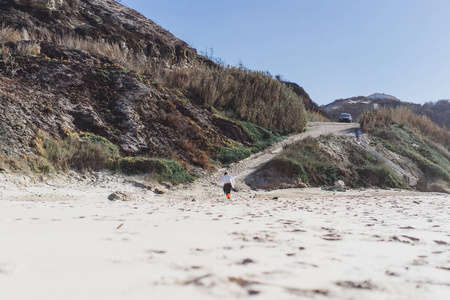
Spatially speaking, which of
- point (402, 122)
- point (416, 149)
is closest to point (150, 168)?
point (416, 149)

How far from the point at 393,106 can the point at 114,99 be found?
200 feet

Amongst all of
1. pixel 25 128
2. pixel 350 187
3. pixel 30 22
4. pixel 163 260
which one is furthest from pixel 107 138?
pixel 30 22

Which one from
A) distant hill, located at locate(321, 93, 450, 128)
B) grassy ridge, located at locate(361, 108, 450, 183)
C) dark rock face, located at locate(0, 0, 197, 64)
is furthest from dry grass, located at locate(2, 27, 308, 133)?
distant hill, located at locate(321, 93, 450, 128)

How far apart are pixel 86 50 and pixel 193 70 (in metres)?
6.46

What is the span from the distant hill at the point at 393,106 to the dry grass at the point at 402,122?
30877mm

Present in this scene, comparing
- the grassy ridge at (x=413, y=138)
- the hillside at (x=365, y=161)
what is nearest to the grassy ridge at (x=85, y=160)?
the hillside at (x=365, y=161)

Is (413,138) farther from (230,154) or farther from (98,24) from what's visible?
(98,24)

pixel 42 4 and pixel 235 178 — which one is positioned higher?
pixel 42 4

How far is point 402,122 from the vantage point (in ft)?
77.2

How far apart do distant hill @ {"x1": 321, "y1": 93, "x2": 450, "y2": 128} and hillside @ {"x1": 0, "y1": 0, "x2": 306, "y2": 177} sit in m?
43.8

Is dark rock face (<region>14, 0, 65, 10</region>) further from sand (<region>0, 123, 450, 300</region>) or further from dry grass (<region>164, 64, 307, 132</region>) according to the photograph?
sand (<region>0, 123, 450, 300</region>)

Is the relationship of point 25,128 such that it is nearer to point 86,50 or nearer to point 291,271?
point 86,50

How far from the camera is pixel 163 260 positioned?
1775 millimetres

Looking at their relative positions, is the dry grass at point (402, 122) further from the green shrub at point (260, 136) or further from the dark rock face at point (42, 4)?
the dark rock face at point (42, 4)
